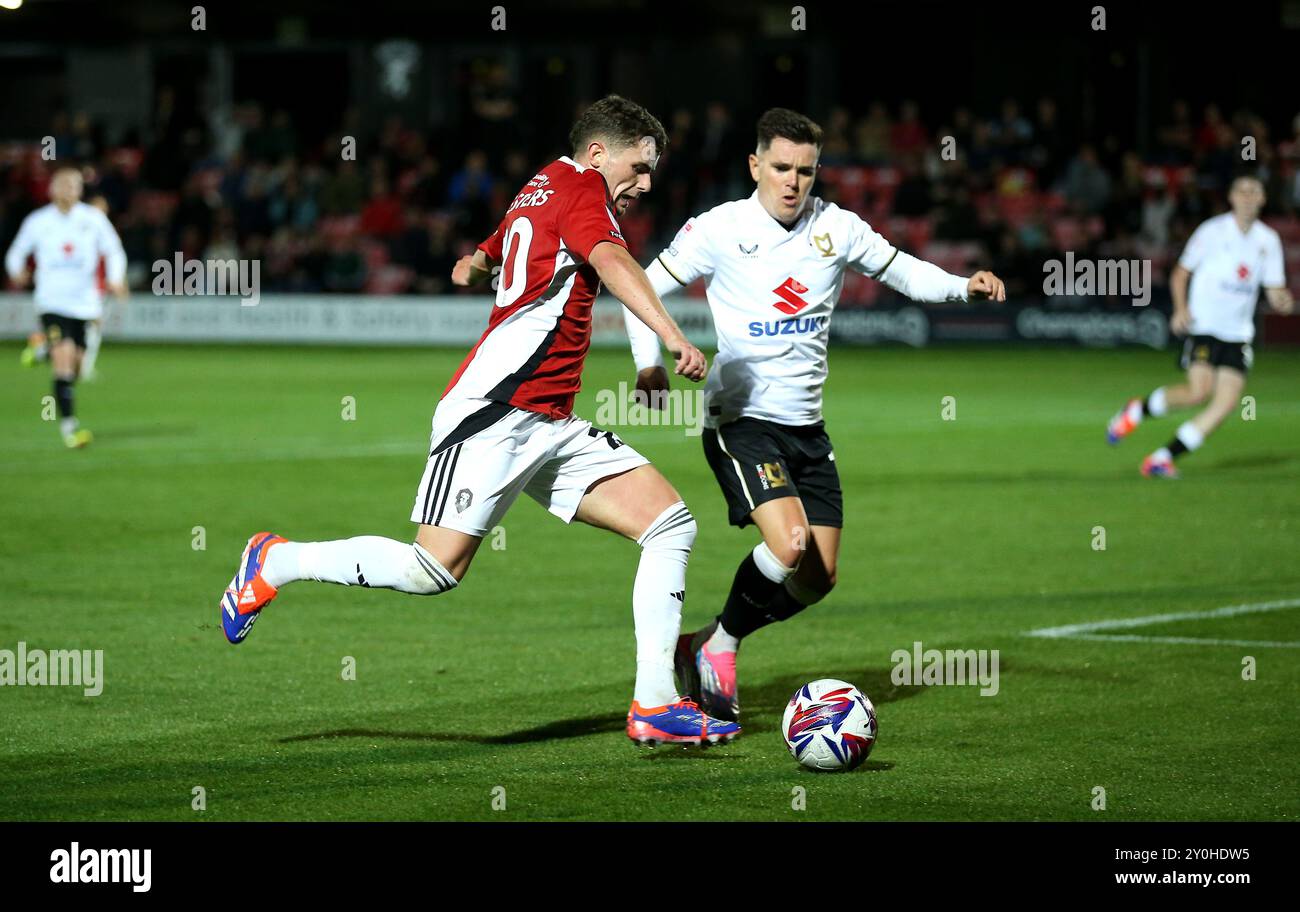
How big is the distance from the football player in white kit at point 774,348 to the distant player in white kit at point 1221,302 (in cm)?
767

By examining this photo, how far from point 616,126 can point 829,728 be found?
78.6 inches

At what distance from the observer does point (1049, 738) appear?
6.38 meters

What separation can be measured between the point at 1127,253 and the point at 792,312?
21.8 metres

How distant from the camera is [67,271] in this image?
16781mm

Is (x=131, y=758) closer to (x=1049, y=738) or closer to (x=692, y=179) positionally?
(x=1049, y=738)

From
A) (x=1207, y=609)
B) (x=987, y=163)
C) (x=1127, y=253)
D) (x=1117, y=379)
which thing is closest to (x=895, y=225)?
(x=987, y=163)

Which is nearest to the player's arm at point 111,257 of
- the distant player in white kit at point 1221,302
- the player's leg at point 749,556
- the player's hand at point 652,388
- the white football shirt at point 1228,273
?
the distant player in white kit at point 1221,302

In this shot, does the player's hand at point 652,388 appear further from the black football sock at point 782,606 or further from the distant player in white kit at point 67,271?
the distant player in white kit at point 67,271

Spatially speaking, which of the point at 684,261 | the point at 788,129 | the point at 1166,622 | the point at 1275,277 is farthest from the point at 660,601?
the point at 1275,277

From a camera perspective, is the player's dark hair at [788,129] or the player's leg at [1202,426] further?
the player's leg at [1202,426]

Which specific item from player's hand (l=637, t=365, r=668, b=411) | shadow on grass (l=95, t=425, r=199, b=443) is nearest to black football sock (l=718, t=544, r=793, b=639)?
player's hand (l=637, t=365, r=668, b=411)

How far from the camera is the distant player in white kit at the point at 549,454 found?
6.06 meters

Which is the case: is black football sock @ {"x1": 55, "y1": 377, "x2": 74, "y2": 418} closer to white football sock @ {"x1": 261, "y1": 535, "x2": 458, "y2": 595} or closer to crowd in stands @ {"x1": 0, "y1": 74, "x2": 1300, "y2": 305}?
white football sock @ {"x1": 261, "y1": 535, "x2": 458, "y2": 595}

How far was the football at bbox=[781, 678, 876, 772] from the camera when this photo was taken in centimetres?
589
